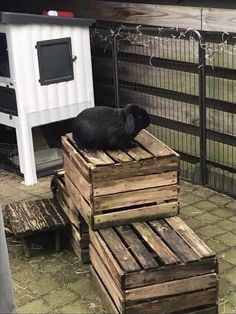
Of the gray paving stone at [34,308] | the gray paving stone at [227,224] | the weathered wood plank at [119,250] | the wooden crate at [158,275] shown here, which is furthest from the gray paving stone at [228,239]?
the gray paving stone at [34,308]

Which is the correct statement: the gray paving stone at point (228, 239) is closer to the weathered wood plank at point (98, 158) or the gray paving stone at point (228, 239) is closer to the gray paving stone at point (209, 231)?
the gray paving stone at point (209, 231)

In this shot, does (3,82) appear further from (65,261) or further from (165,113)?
(65,261)

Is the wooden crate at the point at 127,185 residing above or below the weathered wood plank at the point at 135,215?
above

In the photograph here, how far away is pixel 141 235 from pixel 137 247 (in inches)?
6.8

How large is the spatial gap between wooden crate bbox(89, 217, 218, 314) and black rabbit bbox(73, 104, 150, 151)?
2.62ft

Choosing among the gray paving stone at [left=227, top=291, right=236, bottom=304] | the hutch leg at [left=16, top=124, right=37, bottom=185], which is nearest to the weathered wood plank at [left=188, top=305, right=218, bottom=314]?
the gray paving stone at [left=227, top=291, right=236, bottom=304]

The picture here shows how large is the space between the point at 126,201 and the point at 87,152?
1.73 feet

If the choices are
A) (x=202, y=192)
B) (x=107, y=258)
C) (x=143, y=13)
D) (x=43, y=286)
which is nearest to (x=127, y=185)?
(x=107, y=258)

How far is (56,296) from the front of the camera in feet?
12.9

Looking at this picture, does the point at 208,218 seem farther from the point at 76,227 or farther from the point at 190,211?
the point at 76,227

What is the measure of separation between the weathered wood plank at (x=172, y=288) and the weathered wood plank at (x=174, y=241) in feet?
0.44

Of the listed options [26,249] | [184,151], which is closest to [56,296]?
[26,249]

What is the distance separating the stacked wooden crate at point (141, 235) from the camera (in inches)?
133

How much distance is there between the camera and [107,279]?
3.63m
